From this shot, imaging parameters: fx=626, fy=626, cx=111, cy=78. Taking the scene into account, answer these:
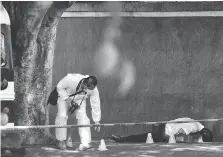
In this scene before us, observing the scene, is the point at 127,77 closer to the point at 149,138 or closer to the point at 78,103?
the point at 149,138

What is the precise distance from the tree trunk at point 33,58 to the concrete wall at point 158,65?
1.25 meters

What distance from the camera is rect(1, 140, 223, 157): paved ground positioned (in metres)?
9.53

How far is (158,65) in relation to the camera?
1251 centimetres

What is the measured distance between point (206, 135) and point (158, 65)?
69.9 inches

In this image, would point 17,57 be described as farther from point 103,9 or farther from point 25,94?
point 103,9

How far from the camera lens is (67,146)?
34.4 feet

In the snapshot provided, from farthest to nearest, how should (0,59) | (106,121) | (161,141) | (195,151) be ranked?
(106,121)
(161,141)
(195,151)
(0,59)

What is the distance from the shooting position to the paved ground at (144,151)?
9.53m

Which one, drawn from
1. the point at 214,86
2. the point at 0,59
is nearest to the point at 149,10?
the point at 214,86

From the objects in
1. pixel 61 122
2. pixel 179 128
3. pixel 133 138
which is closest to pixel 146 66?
pixel 133 138

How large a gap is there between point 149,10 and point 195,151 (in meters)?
3.44

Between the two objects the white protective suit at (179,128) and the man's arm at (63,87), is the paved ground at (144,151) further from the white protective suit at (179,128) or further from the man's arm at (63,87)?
the man's arm at (63,87)

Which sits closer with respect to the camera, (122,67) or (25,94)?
(25,94)

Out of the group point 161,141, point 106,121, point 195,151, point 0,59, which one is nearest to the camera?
point 0,59
